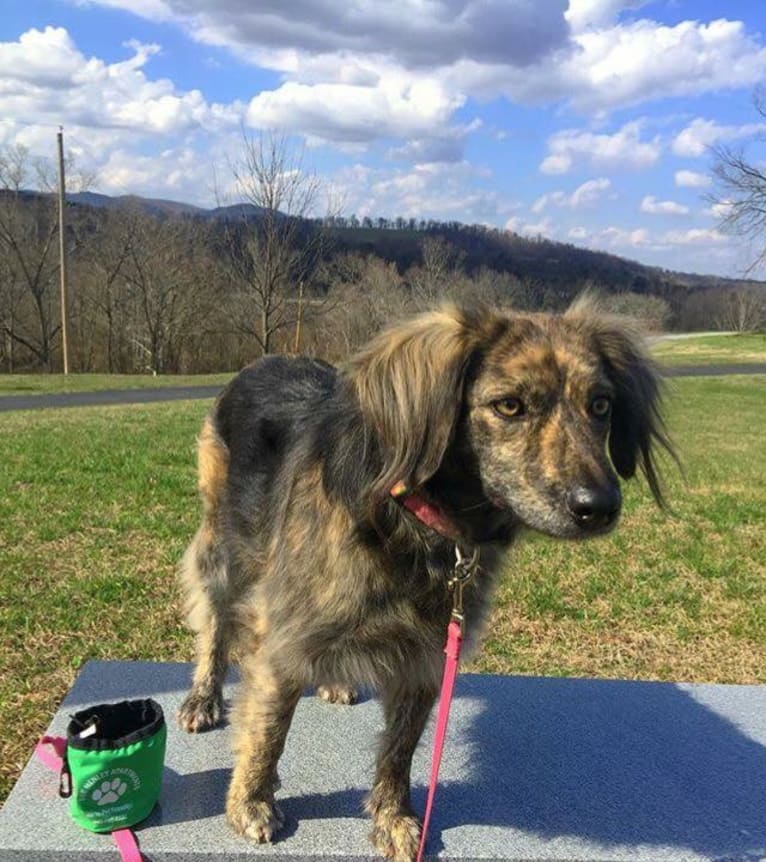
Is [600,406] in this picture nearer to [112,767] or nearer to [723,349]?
[112,767]

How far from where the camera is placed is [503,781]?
10.8 ft

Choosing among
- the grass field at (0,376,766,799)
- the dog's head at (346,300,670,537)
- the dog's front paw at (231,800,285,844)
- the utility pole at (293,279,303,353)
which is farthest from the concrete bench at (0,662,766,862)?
the utility pole at (293,279,303,353)

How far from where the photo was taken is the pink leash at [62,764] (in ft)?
8.82

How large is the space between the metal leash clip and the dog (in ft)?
0.08

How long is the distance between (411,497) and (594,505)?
0.57 meters

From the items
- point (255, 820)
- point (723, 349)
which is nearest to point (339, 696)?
point (255, 820)

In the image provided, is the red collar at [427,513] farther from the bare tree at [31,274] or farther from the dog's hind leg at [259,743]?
the bare tree at [31,274]

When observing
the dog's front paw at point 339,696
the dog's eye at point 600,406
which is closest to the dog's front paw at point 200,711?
the dog's front paw at point 339,696

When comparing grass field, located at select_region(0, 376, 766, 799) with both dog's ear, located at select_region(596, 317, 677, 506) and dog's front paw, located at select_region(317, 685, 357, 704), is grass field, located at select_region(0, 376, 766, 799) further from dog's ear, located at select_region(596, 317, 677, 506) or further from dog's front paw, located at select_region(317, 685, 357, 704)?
dog's front paw, located at select_region(317, 685, 357, 704)

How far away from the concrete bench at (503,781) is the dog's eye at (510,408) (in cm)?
161

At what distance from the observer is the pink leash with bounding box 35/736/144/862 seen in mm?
2688

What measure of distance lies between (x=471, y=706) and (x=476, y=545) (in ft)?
5.16

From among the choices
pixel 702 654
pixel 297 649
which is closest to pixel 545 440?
pixel 297 649

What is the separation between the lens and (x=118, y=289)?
2014 inches
